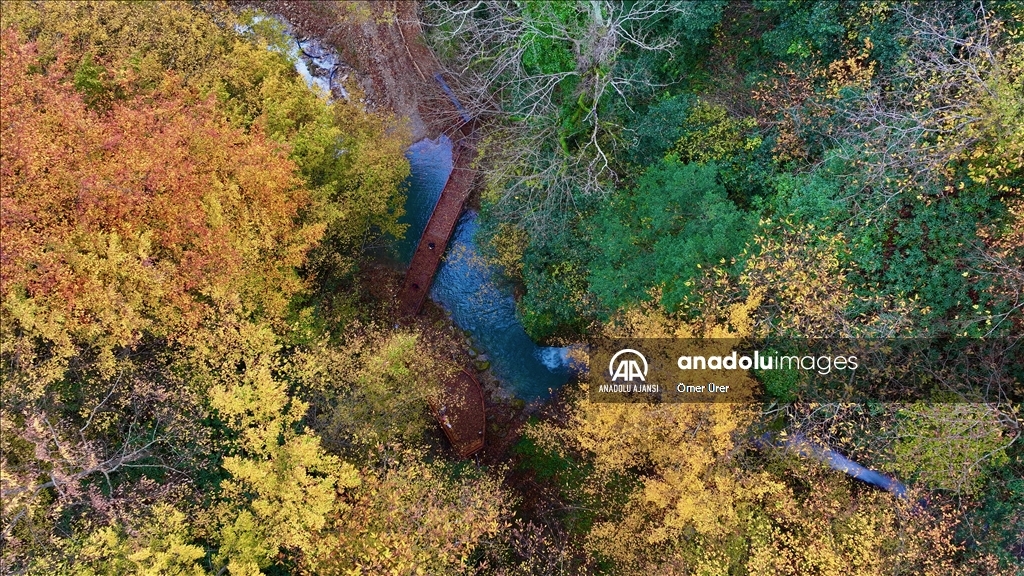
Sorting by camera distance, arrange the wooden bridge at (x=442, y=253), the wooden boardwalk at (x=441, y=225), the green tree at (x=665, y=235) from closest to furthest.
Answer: the green tree at (x=665, y=235) < the wooden bridge at (x=442, y=253) < the wooden boardwalk at (x=441, y=225)

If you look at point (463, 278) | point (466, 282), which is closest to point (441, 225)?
point (463, 278)

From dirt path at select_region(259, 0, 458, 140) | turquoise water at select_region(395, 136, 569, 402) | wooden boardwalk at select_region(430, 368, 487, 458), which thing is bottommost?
wooden boardwalk at select_region(430, 368, 487, 458)

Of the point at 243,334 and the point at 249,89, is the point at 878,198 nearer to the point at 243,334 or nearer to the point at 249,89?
the point at 243,334

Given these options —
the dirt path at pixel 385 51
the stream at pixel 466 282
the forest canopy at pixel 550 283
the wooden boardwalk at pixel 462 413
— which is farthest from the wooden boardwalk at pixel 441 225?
the wooden boardwalk at pixel 462 413

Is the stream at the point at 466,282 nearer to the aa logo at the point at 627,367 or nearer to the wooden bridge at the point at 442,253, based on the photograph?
the wooden bridge at the point at 442,253

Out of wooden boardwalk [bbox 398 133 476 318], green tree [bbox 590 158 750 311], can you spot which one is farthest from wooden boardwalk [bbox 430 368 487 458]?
green tree [bbox 590 158 750 311]

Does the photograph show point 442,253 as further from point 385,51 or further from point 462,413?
point 385,51

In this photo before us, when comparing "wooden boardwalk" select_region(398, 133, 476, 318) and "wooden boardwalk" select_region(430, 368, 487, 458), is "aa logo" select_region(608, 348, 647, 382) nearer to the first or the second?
"wooden boardwalk" select_region(430, 368, 487, 458)
